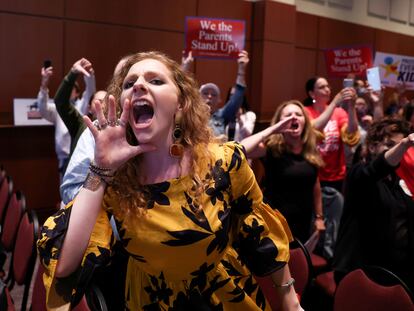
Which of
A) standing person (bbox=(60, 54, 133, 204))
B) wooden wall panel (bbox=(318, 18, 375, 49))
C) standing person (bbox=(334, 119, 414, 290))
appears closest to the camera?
standing person (bbox=(60, 54, 133, 204))

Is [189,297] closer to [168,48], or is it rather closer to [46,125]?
[46,125]

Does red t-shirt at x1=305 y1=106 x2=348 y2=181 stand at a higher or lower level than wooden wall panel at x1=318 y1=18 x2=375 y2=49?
lower

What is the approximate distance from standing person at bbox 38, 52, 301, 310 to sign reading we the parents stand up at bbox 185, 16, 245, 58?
2889mm

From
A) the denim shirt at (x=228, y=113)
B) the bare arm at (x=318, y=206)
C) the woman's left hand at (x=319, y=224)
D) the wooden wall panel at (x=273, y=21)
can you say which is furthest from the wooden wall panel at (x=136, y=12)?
the woman's left hand at (x=319, y=224)

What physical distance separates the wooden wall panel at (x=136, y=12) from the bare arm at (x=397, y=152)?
450cm

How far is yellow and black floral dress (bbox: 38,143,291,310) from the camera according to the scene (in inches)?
53.9

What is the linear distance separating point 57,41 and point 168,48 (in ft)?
5.27

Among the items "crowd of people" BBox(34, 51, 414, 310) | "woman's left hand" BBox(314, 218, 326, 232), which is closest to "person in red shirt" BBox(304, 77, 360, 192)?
"woman's left hand" BBox(314, 218, 326, 232)

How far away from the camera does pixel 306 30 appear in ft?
28.5

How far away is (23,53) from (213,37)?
7.62ft

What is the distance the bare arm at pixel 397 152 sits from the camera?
7.58 ft

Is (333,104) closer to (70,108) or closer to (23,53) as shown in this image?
(70,108)

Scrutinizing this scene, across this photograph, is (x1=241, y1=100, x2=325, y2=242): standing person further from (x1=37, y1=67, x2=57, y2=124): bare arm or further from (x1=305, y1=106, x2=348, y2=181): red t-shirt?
(x1=37, y1=67, x2=57, y2=124): bare arm

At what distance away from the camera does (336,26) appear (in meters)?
9.15
